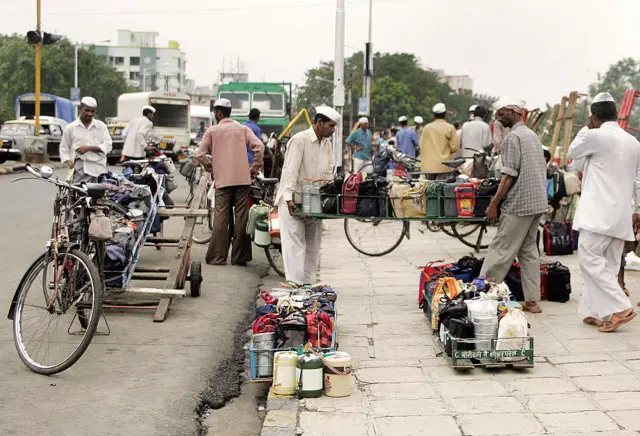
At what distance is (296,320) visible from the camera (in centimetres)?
643

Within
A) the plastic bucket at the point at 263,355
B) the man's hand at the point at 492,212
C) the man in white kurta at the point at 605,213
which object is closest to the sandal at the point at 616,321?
the man in white kurta at the point at 605,213

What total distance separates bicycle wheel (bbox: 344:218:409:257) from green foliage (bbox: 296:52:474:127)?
70.9 metres

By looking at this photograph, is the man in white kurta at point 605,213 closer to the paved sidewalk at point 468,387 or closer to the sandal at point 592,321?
the sandal at point 592,321

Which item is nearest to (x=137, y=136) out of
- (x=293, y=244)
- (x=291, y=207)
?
(x=293, y=244)

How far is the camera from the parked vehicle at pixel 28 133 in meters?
33.7

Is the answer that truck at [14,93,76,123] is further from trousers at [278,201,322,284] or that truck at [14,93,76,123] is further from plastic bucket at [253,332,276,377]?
plastic bucket at [253,332,276,377]

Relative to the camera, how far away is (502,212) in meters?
8.39

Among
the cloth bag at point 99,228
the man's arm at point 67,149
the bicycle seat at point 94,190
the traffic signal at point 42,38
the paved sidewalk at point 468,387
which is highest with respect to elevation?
the traffic signal at point 42,38

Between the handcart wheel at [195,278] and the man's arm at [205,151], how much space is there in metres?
2.23

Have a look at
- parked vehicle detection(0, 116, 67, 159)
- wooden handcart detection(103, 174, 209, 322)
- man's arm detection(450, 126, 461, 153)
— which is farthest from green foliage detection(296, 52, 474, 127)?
wooden handcart detection(103, 174, 209, 322)

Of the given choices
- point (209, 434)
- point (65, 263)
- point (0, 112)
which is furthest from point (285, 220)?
point (0, 112)

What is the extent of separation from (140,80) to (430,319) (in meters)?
142

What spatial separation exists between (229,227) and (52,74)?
232 ft

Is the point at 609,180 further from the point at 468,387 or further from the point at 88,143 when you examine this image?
the point at 88,143
